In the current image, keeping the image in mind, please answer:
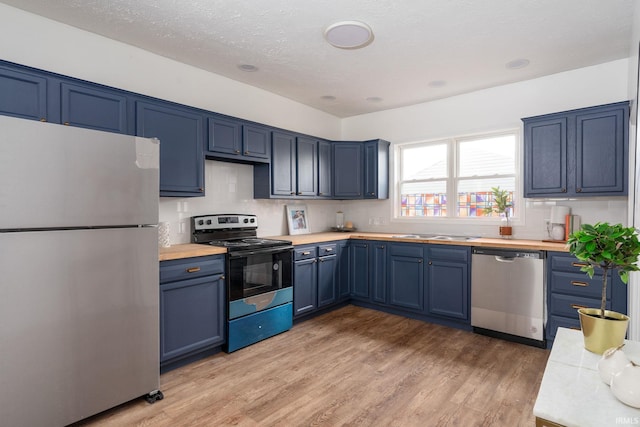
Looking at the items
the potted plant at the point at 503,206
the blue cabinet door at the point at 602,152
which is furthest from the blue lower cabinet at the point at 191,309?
the blue cabinet door at the point at 602,152

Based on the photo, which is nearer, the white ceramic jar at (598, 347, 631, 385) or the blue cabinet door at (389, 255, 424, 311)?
the white ceramic jar at (598, 347, 631, 385)

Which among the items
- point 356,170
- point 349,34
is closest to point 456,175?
point 356,170

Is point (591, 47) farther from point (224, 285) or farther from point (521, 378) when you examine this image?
point (224, 285)

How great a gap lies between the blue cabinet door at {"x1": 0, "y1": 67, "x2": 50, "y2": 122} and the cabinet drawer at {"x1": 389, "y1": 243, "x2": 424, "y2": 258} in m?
3.40

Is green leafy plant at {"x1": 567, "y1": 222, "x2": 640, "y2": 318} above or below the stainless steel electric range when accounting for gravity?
above

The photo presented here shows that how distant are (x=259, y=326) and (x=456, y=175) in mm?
3010

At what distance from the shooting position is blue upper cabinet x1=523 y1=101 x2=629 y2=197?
3.05 metres

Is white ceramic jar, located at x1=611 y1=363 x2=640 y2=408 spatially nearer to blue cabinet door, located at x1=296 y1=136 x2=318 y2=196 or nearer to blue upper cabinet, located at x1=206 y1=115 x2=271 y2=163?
blue upper cabinet, located at x1=206 y1=115 x2=271 y2=163

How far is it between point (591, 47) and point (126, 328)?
14.0ft

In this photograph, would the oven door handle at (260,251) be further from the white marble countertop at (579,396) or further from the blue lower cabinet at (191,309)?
the white marble countertop at (579,396)

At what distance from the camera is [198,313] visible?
284 cm

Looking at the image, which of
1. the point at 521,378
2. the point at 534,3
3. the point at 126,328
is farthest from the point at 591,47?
the point at 126,328

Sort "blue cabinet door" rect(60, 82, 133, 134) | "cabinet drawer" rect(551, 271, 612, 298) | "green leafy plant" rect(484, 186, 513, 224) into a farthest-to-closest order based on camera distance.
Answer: "green leafy plant" rect(484, 186, 513, 224) → "cabinet drawer" rect(551, 271, 612, 298) → "blue cabinet door" rect(60, 82, 133, 134)

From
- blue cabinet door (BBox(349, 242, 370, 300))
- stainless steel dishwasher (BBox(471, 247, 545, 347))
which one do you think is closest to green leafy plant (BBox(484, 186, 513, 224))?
stainless steel dishwasher (BBox(471, 247, 545, 347))
